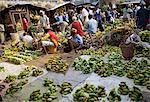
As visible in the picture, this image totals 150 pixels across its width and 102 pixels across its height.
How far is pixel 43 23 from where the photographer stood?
17.5 metres

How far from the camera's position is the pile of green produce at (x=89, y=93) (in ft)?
21.2

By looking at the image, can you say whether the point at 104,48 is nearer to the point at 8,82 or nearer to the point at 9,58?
the point at 9,58

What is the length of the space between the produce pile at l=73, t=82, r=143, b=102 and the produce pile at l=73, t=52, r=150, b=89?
2.08ft

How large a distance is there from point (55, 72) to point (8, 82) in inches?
62.3

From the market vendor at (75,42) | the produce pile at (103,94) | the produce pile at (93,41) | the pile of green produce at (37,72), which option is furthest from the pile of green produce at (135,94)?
the produce pile at (93,41)

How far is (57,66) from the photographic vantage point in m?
9.53

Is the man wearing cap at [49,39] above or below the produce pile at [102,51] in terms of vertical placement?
above

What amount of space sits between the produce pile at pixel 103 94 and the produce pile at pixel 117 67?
633 mm

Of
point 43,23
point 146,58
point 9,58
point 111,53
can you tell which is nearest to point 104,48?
point 111,53

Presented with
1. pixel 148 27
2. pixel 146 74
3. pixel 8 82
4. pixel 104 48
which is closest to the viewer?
pixel 146 74

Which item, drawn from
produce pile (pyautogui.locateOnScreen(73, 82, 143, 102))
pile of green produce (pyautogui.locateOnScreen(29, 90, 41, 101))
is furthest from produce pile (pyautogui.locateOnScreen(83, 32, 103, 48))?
pile of green produce (pyautogui.locateOnScreen(29, 90, 41, 101))

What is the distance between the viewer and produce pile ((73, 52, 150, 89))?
7.75 metres

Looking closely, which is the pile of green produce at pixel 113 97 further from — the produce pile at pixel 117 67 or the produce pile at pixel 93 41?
the produce pile at pixel 93 41

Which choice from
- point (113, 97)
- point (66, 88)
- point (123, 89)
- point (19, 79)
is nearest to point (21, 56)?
point (19, 79)
